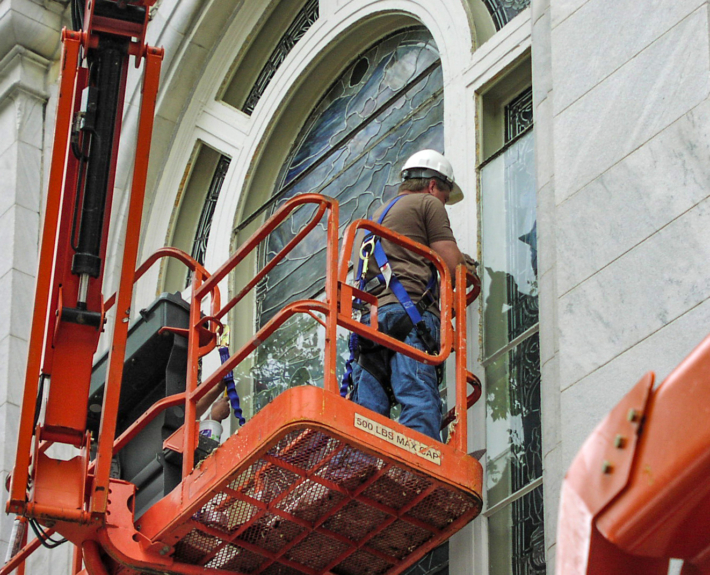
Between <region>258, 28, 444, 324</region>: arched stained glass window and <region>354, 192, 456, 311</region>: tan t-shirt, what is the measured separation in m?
1.58

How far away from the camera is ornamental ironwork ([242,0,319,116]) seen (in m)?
10.8

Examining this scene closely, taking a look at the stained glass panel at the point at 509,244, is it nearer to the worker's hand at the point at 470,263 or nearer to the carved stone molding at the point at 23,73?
the worker's hand at the point at 470,263

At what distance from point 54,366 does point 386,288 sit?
1.66 m

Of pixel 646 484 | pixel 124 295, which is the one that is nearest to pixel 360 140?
pixel 124 295

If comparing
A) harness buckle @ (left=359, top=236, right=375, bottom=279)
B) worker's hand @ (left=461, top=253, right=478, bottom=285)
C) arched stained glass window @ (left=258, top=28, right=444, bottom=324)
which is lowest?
harness buckle @ (left=359, top=236, right=375, bottom=279)

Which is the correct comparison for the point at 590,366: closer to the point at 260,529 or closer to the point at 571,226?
the point at 571,226

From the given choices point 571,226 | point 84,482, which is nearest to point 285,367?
point 84,482

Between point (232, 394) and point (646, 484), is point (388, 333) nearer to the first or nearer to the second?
point (232, 394)

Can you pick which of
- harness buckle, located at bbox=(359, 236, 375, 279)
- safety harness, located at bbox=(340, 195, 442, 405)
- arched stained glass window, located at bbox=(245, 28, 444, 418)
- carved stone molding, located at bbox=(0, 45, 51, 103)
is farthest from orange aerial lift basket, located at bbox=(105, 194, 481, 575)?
carved stone molding, located at bbox=(0, 45, 51, 103)

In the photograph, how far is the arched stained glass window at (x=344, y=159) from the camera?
29.5 ft

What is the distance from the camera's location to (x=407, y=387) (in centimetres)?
638

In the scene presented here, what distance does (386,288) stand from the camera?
667 cm

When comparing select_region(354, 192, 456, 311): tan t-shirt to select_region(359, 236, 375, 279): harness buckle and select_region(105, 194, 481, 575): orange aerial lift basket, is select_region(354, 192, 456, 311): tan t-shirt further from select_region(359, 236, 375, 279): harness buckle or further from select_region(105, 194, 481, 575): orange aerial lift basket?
select_region(105, 194, 481, 575): orange aerial lift basket

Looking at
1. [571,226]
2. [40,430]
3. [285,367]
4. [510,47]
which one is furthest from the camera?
[285,367]
